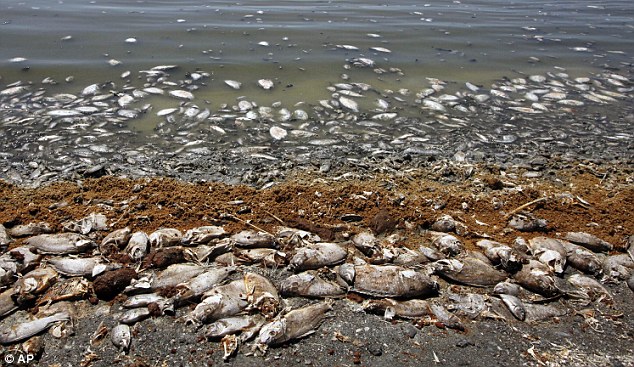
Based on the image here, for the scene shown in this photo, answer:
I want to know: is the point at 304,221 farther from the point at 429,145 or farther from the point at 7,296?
the point at 429,145

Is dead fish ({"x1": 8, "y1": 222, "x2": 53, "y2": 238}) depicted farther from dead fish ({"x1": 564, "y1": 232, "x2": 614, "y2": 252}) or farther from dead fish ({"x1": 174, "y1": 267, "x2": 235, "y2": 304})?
dead fish ({"x1": 564, "y1": 232, "x2": 614, "y2": 252})

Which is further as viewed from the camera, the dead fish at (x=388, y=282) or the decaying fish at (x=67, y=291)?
the dead fish at (x=388, y=282)

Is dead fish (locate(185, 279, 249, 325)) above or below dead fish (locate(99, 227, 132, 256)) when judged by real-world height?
below

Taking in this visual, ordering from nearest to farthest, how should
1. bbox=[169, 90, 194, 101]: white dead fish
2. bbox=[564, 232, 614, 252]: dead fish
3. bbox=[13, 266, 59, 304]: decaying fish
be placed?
bbox=[13, 266, 59, 304]: decaying fish < bbox=[564, 232, 614, 252]: dead fish < bbox=[169, 90, 194, 101]: white dead fish

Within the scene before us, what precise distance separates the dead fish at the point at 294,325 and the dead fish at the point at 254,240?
0.94 m

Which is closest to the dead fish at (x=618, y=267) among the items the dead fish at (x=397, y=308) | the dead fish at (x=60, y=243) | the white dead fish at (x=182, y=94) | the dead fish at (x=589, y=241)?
the dead fish at (x=589, y=241)

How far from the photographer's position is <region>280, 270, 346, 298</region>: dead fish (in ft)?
12.9

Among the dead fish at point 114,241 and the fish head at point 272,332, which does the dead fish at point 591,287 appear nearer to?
the fish head at point 272,332

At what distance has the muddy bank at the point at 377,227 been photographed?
3.43 meters

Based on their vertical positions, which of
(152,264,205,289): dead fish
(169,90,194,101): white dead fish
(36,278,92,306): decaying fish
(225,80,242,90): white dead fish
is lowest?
(36,278,92,306): decaying fish

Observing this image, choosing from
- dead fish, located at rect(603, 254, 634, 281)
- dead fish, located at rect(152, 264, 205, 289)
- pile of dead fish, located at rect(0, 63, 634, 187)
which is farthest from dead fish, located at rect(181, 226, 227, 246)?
dead fish, located at rect(603, 254, 634, 281)

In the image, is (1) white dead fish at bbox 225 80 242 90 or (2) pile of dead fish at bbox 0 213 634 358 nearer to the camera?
(2) pile of dead fish at bbox 0 213 634 358

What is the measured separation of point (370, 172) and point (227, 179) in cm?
201

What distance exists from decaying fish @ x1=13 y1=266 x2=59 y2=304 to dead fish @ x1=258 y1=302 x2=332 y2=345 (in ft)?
6.52
